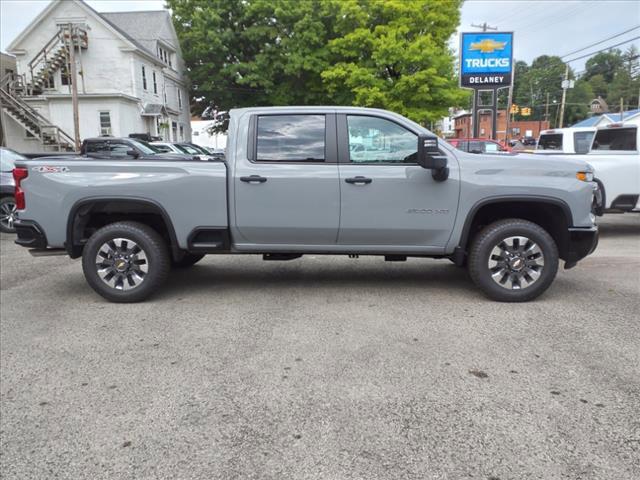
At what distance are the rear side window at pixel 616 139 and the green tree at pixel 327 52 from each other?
1835 centimetres

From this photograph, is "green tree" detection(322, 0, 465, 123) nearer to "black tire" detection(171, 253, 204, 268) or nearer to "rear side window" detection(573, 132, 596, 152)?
"rear side window" detection(573, 132, 596, 152)

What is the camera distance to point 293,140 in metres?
5.36

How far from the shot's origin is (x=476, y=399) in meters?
3.25

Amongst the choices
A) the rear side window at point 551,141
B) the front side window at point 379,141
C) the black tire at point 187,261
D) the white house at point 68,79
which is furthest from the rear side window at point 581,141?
the white house at point 68,79

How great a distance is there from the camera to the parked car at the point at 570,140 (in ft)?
37.9

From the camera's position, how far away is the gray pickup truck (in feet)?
17.0

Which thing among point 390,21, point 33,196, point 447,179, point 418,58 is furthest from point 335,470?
point 390,21

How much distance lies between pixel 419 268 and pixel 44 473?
203 inches

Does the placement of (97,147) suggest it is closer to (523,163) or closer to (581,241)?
(523,163)

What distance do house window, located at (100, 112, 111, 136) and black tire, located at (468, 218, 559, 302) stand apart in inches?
1191

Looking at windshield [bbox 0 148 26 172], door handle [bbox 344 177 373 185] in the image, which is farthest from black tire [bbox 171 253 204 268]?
windshield [bbox 0 148 26 172]

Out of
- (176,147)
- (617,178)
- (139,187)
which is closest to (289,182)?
(139,187)

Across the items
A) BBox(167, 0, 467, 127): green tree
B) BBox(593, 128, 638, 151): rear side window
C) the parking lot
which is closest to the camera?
the parking lot

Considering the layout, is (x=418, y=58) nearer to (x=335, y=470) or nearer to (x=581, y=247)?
(x=581, y=247)
